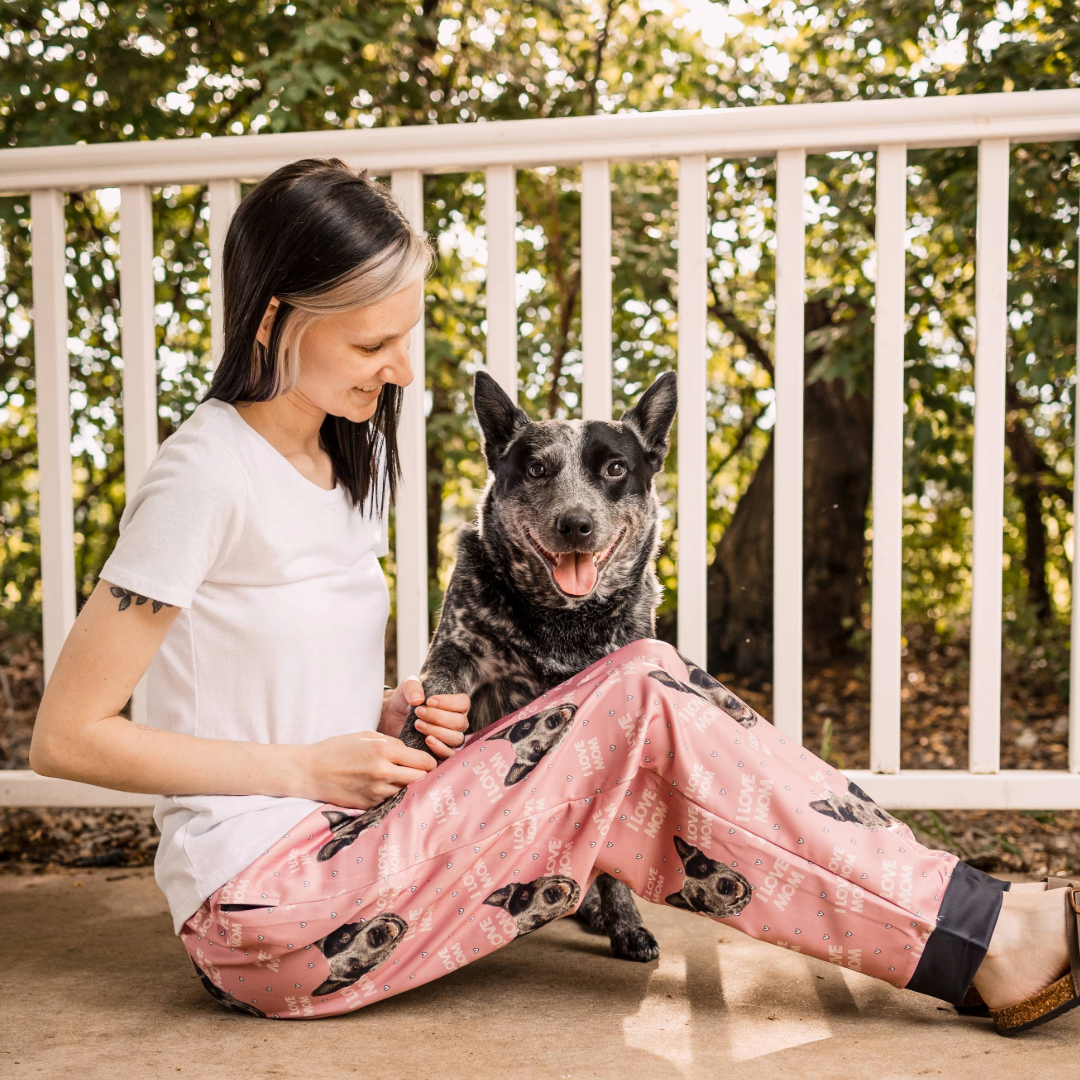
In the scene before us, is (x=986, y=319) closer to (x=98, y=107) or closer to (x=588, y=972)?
(x=588, y=972)

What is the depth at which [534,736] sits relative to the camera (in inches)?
50.6

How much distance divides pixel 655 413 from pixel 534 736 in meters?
0.75

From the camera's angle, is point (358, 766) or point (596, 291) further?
point (596, 291)

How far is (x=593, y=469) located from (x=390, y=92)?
6.04 feet

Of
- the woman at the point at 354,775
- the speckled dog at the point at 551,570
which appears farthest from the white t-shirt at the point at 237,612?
the speckled dog at the point at 551,570

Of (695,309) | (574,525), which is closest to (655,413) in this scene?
(695,309)

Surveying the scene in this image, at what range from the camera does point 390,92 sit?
296 centimetres

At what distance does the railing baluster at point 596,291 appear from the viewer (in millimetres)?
1838

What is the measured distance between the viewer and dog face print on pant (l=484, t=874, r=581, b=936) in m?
1.26

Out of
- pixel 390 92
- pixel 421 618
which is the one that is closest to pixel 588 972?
pixel 421 618

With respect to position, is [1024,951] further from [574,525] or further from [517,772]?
[574,525]

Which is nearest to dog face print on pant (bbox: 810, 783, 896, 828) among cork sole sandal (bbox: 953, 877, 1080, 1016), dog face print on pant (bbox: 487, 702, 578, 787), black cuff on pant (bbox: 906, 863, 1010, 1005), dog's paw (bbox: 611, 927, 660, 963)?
black cuff on pant (bbox: 906, 863, 1010, 1005)

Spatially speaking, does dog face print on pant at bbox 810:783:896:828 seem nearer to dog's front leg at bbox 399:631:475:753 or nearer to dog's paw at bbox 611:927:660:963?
dog's paw at bbox 611:927:660:963

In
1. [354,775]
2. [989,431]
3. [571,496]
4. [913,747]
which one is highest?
[989,431]
